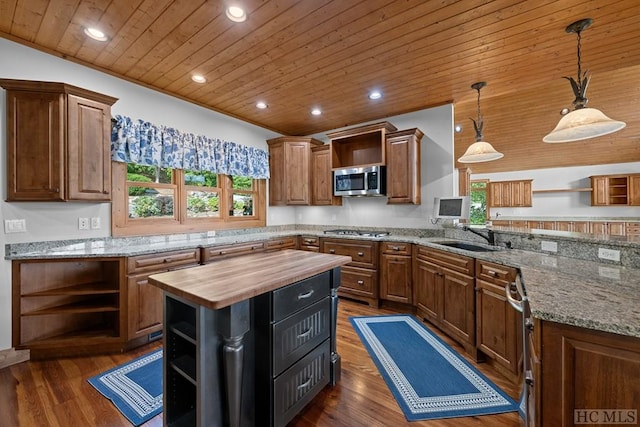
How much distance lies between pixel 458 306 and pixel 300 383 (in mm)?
1738

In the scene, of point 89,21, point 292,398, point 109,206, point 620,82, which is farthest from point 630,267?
point 109,206

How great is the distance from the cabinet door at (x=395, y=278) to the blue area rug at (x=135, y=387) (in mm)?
2612

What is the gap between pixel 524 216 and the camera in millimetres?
7793

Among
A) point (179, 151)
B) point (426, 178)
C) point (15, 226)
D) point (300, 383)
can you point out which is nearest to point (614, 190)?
point (426, 178)

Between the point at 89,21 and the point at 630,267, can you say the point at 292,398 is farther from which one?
the point at 89,21

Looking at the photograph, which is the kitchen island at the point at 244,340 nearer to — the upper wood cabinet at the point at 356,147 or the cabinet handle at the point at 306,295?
the cabinet handle at the point at 306,295

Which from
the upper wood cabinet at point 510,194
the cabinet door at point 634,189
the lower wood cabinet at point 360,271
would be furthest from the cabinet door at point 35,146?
the cabinet door at point 634,189

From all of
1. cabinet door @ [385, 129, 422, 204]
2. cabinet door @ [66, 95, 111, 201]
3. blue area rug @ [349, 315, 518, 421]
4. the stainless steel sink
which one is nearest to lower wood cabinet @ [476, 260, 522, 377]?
blue area rug @ [349, 315, 518, 421]

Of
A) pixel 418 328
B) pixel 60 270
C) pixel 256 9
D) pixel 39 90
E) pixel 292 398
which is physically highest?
pixel 256 9

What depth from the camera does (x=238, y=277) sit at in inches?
57.9

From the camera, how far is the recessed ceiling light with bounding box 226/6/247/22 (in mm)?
1873

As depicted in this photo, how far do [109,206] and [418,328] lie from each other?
3.70 m

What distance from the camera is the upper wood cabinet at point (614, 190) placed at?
20.9 ft

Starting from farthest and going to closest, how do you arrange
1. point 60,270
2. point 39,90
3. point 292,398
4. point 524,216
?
point 524,216
point 60,270
point 39,90
point 292,398
